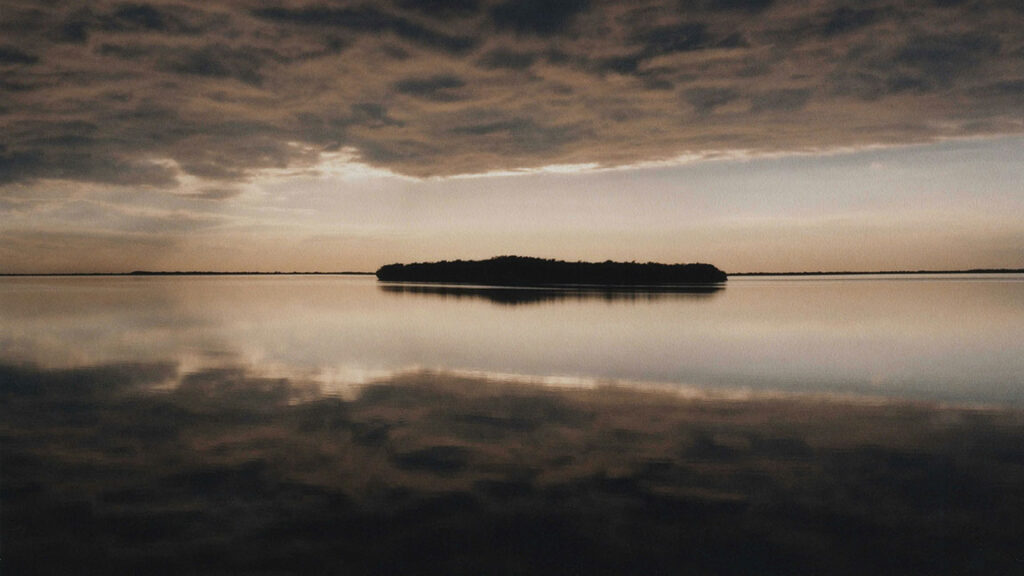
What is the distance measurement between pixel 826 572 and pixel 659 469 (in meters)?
3.36

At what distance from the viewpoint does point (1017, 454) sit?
34.6 ft

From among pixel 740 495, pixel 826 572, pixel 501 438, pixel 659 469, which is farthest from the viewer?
pixel 501 438

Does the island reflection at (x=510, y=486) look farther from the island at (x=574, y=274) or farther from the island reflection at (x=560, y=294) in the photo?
the island at (x=574, y=274)

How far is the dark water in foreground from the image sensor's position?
691 cm

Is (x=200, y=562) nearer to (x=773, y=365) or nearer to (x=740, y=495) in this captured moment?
(x=740, y=495)

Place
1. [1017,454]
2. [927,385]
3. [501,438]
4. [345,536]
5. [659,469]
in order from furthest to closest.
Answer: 1. [927,385]
2. [501,438]
3. [1017,454]
4. [659,469]
5. [345,536]

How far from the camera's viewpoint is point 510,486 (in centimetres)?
892

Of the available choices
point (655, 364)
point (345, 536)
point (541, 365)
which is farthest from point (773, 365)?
point (345, 536)

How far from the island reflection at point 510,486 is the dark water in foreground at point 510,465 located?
0.04 metres

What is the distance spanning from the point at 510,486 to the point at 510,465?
39.1 inches

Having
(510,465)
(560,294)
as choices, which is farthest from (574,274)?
(510,465)

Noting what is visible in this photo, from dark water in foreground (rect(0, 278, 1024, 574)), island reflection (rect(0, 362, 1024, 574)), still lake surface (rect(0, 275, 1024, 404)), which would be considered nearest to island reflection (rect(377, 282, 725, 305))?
still lake surface (rect(0, 275, 1024, 404))

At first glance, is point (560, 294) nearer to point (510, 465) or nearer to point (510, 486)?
point (510, 465)

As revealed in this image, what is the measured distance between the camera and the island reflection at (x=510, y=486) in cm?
683
